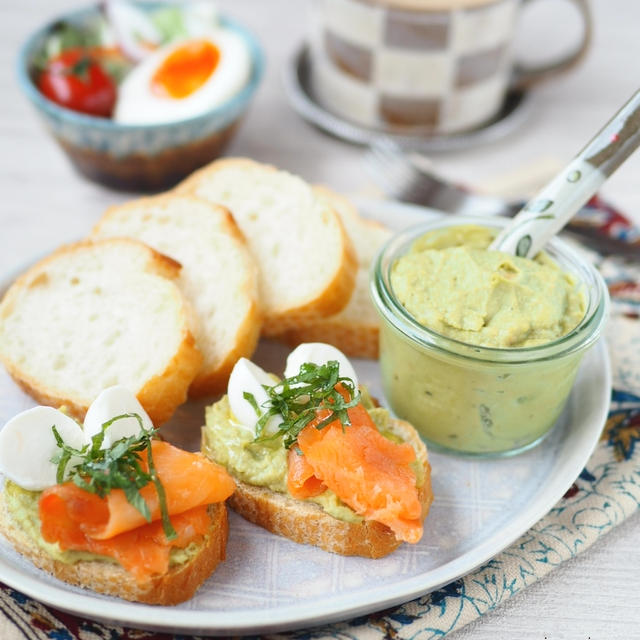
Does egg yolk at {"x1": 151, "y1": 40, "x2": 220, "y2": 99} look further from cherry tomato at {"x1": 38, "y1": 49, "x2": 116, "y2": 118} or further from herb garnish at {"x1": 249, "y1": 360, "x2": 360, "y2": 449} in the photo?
herb garnish at {"x1": 249, "y1": 360, "x2": 360, "y2": 449}

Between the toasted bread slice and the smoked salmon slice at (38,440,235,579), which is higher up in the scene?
the smoked salmon slice at (38,440,235,579)

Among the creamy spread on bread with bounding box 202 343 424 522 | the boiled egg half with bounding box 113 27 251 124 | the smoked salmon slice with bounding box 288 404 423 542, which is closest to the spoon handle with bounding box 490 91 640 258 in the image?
the creamy spread on bread with bounding box 202 343 424 522

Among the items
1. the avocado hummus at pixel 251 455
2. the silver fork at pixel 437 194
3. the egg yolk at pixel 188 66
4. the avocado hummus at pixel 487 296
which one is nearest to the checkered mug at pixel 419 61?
the silver fork at pixel 437 194

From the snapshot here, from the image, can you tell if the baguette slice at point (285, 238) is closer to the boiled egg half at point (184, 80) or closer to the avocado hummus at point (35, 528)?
the boiled egg half at point (184, 80)

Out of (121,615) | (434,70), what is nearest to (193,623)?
(121,615)

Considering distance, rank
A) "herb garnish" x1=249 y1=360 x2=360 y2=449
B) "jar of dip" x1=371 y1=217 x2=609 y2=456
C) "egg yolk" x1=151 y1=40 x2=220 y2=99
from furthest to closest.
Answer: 1. "egg yolk" x1=151 y1=40 x2=220 y2=99
2. "jar of dip" x1=371 y1=217 x2=609 y2=456
3. "herb garnish" x1=249 y1=360 x2=360 y2=449

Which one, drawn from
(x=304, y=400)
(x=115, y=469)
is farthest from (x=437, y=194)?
(x=115, y=469)

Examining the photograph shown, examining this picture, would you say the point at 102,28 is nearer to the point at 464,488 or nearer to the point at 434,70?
the point at 434,70
